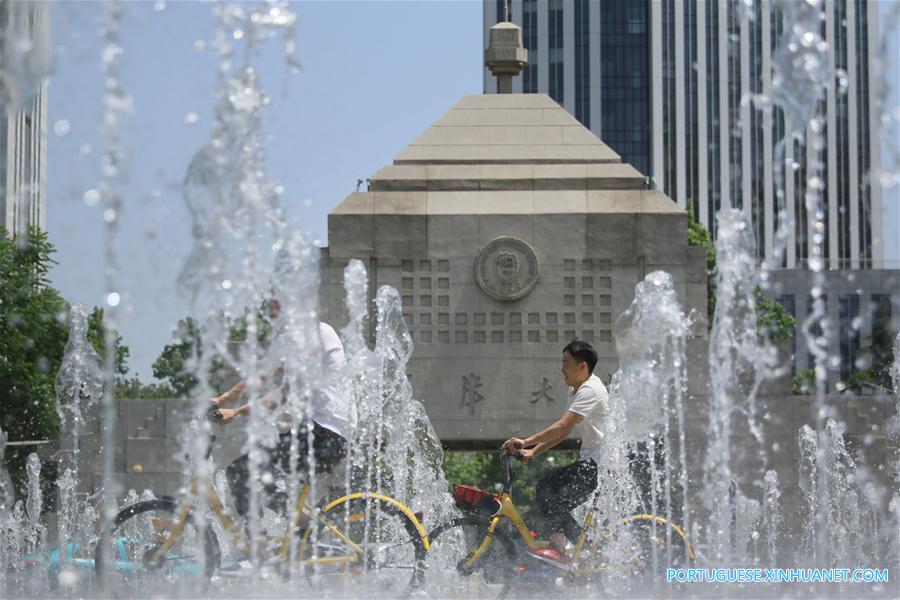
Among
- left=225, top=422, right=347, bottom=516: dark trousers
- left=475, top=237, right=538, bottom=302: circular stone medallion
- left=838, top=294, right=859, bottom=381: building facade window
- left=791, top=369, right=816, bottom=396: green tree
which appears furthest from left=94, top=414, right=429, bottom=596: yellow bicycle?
left=838, top=294, right=859, bottom=381: building facade window

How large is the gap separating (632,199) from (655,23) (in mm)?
54848

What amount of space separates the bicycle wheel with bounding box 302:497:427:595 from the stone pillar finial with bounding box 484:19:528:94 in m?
9.88

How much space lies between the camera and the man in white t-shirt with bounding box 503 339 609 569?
884cm

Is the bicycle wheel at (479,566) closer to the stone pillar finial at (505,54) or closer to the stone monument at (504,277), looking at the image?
the stone monument at (504,277)

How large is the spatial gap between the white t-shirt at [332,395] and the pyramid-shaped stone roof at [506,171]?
25.0 ft

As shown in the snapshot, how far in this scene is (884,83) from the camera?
11117 millimetres

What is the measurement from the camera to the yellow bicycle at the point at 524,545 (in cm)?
864

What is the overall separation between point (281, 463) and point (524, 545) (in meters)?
1.59

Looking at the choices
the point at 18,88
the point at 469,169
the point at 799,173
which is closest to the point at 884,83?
the point at 469,169

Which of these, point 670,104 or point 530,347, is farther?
point 670,104

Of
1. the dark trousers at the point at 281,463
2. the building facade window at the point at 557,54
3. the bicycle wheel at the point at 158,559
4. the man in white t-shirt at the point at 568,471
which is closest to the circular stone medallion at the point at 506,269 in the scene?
the man in white t-shirt at the point at 568,471

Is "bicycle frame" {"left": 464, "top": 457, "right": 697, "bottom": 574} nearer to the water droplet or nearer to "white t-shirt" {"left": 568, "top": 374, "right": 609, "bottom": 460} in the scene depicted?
"white t-shirt" {"left": 568, "top": 374, "right": 609, "bottom": 460}

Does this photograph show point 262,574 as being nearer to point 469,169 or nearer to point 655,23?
point 469,169

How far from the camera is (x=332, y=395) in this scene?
830cm
